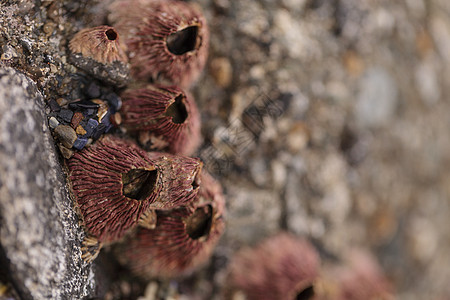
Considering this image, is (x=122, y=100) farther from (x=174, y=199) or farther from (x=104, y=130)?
(x=174, y=199)

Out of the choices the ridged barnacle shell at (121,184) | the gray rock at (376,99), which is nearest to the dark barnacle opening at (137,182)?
the ridged barnacle shell at (121,184)

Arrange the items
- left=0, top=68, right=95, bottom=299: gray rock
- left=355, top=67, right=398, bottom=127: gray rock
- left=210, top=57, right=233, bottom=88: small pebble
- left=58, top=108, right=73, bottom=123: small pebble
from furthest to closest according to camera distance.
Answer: left=355, top=67, right=398, bottom=127: gray rock < left=210, top=57, right=233, bottom=88: small pebble < left=58, top=108, right=73, bottom=123: small pebble < left=0, top=68, right=95, bottom=299: gray rock

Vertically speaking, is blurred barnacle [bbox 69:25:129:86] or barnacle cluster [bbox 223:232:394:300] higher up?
blurred barnacle [bbox 69:25:129:86]

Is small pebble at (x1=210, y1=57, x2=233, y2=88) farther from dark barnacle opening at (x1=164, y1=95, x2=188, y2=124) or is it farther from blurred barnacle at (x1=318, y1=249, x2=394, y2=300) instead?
blurred barnacle at (x1=318, y1=249, x2=394, y2=300)

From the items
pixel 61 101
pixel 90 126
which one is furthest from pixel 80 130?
pixel 61 101

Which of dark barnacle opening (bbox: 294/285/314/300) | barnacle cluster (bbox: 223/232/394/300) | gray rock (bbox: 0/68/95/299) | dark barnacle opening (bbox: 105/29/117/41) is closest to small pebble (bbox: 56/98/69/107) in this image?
gray rock (bbox: 0/68/95/299)

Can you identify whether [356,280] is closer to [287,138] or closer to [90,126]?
[287,138]

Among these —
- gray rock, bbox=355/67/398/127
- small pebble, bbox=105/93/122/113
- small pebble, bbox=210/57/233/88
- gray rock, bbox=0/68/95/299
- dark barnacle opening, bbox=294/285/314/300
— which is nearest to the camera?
gray rock, bbox=0/68/95/299

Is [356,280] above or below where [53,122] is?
below
